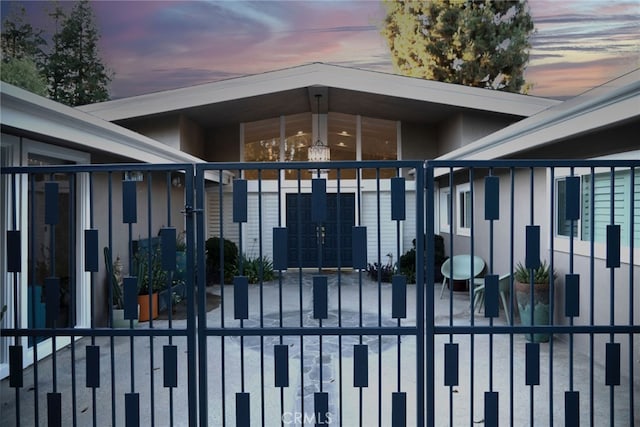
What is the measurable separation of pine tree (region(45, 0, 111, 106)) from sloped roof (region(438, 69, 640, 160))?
18376mm

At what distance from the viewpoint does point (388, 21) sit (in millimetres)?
19984

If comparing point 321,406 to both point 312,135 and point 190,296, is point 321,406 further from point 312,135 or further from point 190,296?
point 312,135

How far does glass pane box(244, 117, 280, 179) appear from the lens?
1117 centimetres

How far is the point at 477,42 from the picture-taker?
17344 millimetres

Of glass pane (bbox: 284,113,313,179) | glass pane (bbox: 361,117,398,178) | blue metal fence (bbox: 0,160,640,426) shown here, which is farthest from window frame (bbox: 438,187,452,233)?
glass pane (bbox: 284,113,313,179)

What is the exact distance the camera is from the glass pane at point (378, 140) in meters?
11.0

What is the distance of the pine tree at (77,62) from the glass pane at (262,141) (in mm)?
11387

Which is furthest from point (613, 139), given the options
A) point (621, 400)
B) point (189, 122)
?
point (189, 122)

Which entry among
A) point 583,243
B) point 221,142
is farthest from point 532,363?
point 221,142

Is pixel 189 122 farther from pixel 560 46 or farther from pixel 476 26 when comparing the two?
pixel 560 46

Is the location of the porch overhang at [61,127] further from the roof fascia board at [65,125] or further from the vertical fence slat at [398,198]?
the vertical fence slat at [398,198]

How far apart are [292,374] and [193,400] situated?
206 cm

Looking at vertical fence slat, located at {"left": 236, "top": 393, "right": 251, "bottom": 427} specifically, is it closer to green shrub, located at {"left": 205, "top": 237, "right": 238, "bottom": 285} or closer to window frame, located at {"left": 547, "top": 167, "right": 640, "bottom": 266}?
window frame, located at {"left": 547, "top": 167, "right": 640, "bottom": 266}

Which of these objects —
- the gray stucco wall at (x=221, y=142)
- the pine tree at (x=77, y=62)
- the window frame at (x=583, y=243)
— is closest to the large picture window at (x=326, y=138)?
the gray stucco wall at (x=221, y=142)
